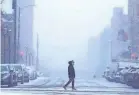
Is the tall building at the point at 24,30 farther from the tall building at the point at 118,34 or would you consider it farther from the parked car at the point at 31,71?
the tall building at the point at 118,34

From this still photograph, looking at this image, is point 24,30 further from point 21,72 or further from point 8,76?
point 21,72

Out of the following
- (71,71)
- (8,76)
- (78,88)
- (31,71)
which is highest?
(71,71)

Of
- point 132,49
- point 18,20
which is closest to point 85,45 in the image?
point 18,20

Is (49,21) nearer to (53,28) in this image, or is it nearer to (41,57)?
(53,28)

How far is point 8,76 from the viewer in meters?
24.8

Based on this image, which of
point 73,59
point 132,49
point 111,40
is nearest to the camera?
point 73,59

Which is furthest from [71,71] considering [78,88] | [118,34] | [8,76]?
[8,76]

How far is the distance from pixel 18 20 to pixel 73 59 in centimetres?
384

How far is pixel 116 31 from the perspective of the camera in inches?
927

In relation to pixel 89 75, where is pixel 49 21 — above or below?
above

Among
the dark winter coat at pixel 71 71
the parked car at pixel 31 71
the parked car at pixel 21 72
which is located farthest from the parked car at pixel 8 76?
the dark winter coat at pixel 71 71

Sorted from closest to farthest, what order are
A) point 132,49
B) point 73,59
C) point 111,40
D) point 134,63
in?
point 73,59, point 111,40, point 134,63, point 132,49

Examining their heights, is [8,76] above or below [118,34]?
below

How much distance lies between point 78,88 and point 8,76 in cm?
435
